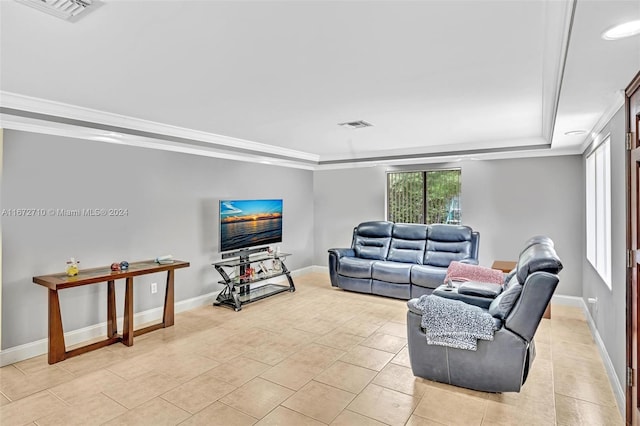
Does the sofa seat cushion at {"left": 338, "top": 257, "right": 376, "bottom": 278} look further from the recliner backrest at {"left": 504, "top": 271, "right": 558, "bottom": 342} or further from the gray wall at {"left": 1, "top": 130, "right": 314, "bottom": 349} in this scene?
the recliner backrest at {"left": 504, "top": 271, "right": 558, "bottom": 342}

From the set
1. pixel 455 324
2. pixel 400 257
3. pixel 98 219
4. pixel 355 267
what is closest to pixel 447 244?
pixel 400 257

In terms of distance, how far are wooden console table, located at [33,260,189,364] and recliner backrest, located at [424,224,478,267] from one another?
367 centimetres

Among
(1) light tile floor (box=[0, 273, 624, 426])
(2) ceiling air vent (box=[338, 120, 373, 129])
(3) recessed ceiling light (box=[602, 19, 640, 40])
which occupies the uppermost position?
(2) ceiling air vent (box=[338, 120, 373, 129])

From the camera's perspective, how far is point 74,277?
3.45 metres

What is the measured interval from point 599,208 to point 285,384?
3.78 m

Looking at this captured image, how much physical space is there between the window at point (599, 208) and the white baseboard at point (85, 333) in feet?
15.5

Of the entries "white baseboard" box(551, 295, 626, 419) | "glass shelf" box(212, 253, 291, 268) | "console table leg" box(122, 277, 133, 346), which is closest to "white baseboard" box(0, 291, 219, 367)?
"console table leg" box(122, 277, 133, 346)

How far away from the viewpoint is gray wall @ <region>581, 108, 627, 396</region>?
101 inches

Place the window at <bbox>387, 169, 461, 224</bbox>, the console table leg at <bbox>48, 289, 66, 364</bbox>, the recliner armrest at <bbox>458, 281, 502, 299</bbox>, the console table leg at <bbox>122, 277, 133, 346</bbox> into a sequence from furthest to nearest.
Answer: the window at <bbox>387, 169, 461, 224</bbox>, the console table leg at <bbox>122, 277, 133, 346</bbox>, the recliner armrest at <bbox>458, 281, 502, 299</bbox>, the console table leg at <bbox>48, 289, 66, 364</bbox>

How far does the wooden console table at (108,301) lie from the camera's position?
3324 mm

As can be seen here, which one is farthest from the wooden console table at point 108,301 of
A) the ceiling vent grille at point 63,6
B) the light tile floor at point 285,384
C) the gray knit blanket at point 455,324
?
the gray knit blanket at point 455,324

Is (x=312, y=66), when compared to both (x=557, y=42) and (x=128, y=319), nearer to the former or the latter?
(x=557, y=42)

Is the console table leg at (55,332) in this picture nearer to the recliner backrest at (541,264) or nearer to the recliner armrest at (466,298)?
the recliner armrest at (466,298)

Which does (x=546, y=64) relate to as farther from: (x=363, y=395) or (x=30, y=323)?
(x=30, y=323)
